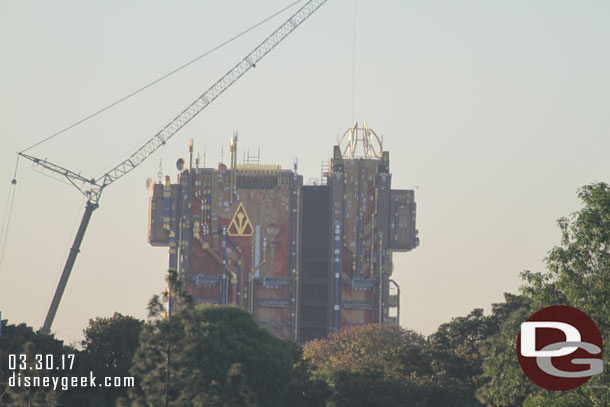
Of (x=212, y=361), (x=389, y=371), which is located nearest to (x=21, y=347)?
(x=212, y=361)

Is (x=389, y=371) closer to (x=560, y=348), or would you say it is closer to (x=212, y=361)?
(x=212, y=361)

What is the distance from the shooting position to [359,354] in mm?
183500

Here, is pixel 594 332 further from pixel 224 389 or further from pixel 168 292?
pixel 224 389

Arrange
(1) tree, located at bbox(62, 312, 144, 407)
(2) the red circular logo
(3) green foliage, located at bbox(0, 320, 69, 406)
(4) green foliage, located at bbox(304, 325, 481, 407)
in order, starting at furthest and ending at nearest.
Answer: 1. (4) green foliage, located at bbox(304, 325, 481, 407)
2. (1) tree, located at bbox(62, 312, 144, 407)
3. (3) green foliage, located at bbox(0, 320, 69, 406)
4. (2) the red circular logo

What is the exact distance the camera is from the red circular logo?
85625 mm

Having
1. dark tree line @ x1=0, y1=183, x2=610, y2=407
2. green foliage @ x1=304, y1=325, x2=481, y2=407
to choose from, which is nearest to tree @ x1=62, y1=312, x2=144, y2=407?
dark tree line @ x1=0, y1=183, x2=610, y2=407

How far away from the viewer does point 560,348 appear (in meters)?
83.8

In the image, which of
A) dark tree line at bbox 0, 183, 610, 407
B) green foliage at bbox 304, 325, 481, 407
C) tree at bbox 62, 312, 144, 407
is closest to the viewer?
dark tree line at bbox 0, 183, 610, 407

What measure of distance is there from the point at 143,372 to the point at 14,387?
10643 mm

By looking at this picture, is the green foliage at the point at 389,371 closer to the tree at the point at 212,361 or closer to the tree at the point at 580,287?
the tree at the point at 212,361

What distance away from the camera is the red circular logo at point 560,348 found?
85.6 meters

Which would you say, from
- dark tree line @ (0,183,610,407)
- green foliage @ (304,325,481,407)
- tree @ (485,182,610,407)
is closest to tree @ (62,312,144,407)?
dark tree line @ (0,183,610,407)

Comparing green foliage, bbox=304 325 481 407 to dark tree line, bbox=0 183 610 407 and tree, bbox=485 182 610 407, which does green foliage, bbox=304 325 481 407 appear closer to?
dark tree line, bbox=0 183 610 407

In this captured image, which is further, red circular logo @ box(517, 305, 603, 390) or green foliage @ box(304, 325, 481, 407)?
green foliage @ box(304, 325, 481, 407)
